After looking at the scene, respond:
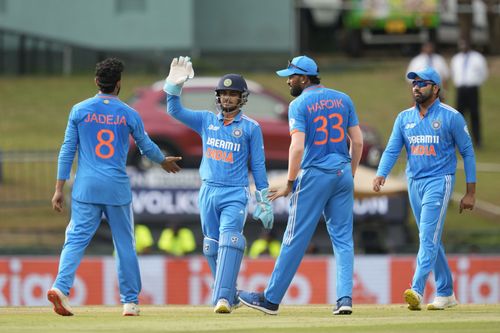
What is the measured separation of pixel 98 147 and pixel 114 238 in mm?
781

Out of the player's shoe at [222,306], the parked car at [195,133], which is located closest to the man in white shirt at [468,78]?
the parked car at [195,133]

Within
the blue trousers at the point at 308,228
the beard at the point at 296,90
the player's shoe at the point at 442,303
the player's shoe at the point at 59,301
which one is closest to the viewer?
the player's shoe at the point at 59,301

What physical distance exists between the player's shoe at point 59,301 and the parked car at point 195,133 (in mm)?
11297

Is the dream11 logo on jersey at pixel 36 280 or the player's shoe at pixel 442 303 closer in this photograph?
the player's shoe at pixel 442 303

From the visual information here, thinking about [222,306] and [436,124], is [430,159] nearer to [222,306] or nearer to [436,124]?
[436,124]

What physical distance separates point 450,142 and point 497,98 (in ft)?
66.3

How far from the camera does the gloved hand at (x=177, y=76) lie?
1285 cm

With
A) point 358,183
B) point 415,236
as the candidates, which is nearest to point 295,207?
point 358,183

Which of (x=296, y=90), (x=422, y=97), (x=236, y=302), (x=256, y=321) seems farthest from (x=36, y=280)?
(x=256, y=321)

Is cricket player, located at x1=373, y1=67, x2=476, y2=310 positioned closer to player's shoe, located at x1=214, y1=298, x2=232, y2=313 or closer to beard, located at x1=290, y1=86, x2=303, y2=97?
beard, located at x1=290, y1=86, x2=303, y2=97

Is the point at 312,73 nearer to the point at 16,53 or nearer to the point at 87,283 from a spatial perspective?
the point at 87,283

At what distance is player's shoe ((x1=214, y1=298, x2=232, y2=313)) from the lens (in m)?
12.5

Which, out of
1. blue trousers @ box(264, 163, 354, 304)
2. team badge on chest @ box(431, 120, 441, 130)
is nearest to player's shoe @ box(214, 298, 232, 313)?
blue trousers @ box(264, 163, 354, 304)

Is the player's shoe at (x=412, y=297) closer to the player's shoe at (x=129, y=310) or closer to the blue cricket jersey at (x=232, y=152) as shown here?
the blue cricket jersey at (x=232, y=152)
